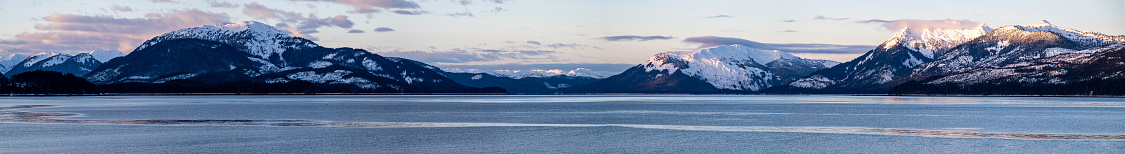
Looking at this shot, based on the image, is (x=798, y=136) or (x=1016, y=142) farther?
(x=798, y=136)

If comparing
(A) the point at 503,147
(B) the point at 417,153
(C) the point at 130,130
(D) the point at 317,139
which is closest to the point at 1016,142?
(A) the point at 503,147

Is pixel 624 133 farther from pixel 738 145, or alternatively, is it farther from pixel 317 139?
pixel 317 139

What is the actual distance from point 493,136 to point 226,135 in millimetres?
15850

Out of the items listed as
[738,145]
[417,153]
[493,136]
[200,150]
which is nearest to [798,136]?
[738,145]

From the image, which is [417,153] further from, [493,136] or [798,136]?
[798,136]

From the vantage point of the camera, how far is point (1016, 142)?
5200 cm

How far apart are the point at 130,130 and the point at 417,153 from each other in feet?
92.9

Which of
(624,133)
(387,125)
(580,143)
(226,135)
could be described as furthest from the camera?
(387,125)

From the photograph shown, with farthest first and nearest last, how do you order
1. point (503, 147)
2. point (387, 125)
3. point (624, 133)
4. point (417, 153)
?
point (387, 125) < point (624, 133) < point (503, 147) < point (417, 153)

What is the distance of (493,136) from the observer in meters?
56.8

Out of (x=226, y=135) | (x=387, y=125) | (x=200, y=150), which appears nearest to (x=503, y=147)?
(x=200, y=150)

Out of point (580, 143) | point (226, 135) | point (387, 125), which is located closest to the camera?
point (580, 143)

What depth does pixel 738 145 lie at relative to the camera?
165 feet

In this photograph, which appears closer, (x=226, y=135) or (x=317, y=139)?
(x=317, y=139)
